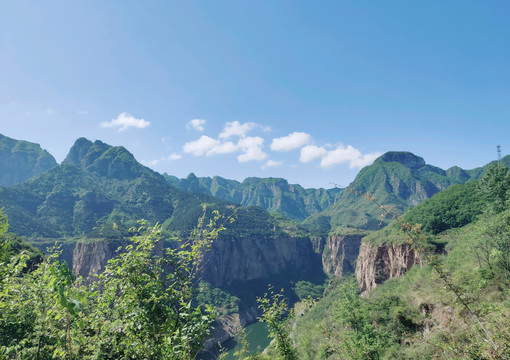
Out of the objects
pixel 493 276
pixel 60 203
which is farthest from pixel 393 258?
pixel 60 203

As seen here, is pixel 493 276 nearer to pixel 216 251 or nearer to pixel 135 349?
pixel 135 349

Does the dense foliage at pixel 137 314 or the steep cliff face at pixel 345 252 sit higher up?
the dense foliage at pixel 137 314

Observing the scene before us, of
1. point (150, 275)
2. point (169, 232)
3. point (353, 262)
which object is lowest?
point (353, 262)

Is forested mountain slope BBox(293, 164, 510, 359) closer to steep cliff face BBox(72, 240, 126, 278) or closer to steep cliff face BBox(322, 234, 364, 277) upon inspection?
steep cliff face BBox(72, 240, 126, 278)

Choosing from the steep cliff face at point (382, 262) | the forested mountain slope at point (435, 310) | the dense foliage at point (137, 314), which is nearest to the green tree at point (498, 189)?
the forested mountain slope at point (435, 310)

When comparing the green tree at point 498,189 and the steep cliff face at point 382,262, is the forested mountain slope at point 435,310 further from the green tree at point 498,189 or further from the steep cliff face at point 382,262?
the steep cliff face at point 382,262

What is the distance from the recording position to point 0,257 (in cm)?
617

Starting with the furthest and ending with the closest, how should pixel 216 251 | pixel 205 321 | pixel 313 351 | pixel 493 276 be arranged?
1. pixel 216 251
2. pixel 313 351
3. pixel 493 276
4. pixel 205 321

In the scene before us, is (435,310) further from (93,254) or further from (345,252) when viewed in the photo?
(345,252)

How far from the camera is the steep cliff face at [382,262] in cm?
7188

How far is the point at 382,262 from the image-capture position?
8431 centimetres

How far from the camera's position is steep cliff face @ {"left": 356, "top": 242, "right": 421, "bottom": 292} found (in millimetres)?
71875

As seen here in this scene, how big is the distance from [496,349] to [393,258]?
286 feet

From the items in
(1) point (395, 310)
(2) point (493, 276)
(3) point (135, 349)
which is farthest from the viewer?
(1) point (395, 310)
